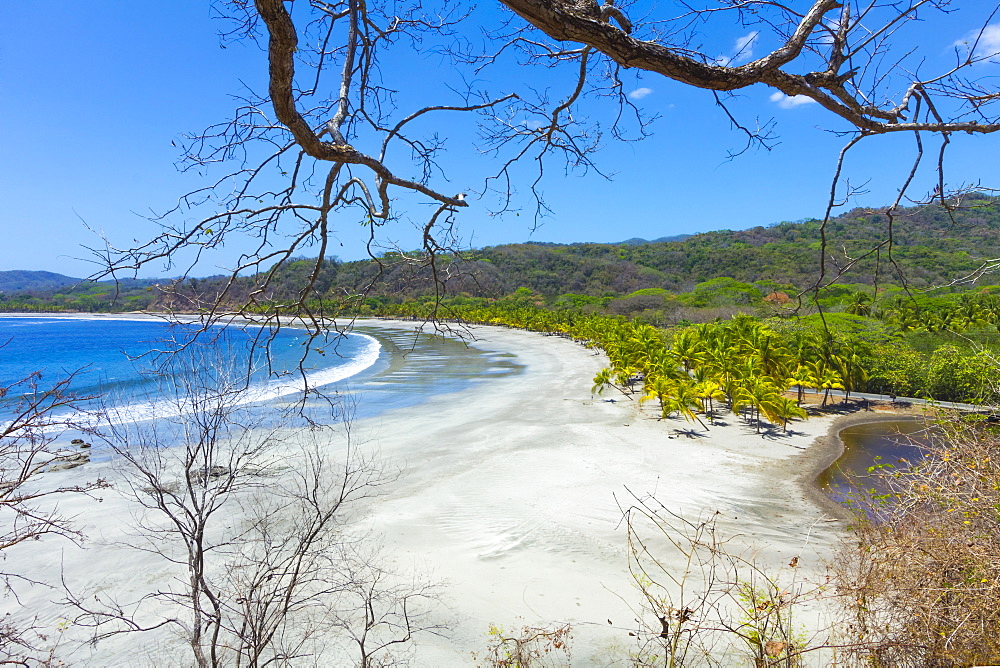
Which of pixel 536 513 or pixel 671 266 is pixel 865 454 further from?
pixel 671 266

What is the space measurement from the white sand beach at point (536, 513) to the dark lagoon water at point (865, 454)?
382mm

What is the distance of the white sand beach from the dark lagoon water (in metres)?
0.38

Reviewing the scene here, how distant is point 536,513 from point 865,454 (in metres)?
7.64

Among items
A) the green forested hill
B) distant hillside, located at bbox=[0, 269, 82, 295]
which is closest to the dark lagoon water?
the green forested hill

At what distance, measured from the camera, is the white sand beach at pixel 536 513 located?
18.9ft

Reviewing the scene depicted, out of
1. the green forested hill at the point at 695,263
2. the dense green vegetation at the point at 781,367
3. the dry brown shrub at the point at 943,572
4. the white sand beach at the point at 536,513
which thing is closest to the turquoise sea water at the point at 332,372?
the white sand beach at the point at 536,513

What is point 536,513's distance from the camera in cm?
830

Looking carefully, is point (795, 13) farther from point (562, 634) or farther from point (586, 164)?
point (562, 634)

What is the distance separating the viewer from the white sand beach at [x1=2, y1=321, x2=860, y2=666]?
576cm

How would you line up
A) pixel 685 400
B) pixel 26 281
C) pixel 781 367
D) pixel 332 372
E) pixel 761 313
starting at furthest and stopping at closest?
1. pixel 26 281
2. pixel 761 313
3. pixel 332 372
4. pixel 781 367
5. pixel 685 400

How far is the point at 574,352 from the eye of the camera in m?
33.3

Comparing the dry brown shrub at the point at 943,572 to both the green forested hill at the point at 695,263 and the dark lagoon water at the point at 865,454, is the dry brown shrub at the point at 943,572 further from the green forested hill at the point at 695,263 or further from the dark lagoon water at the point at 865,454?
the green forested hill at the point at 695,263

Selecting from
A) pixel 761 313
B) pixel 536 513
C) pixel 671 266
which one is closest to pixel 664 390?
pixel 536 513

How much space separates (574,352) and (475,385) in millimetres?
13138
